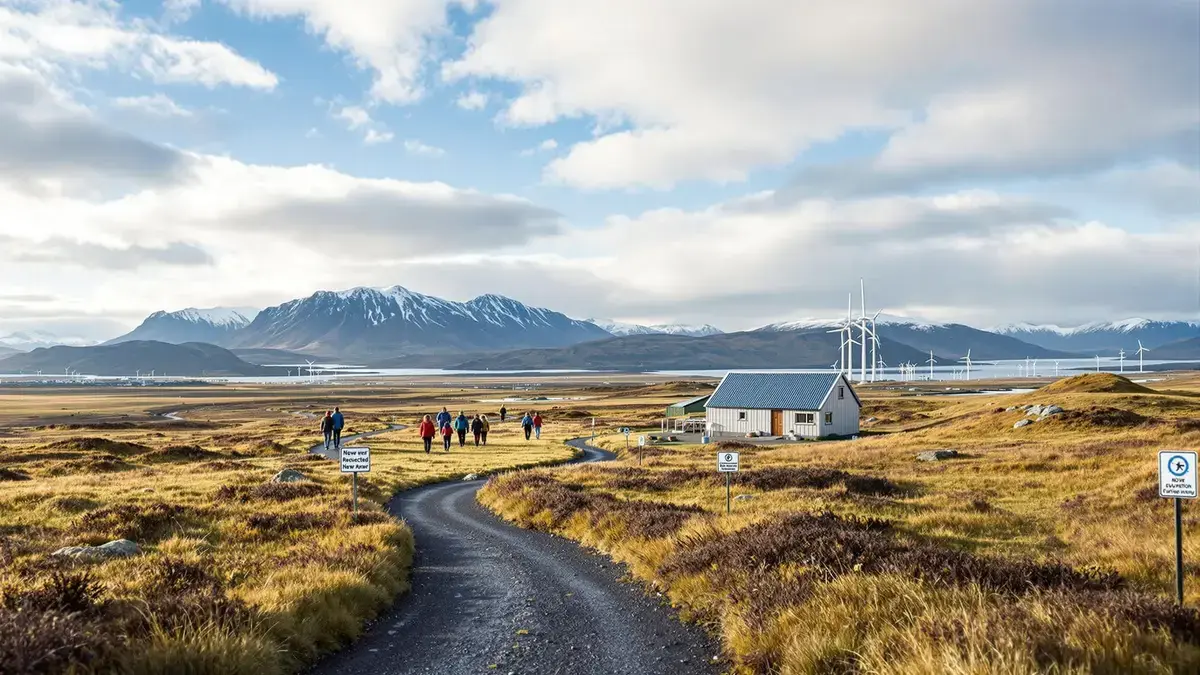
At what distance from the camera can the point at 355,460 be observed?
20.2 meters

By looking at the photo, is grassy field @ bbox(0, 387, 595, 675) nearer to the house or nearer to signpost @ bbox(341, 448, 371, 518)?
signpost @ bbox(341, 448, 371, 518)

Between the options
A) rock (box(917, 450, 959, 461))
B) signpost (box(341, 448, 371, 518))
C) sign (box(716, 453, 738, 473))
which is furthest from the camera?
rock (box(917, 450, 959, 461))

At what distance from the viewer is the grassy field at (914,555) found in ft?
24.4

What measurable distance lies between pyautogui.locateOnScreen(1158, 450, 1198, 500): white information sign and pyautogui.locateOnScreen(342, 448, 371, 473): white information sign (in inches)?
657

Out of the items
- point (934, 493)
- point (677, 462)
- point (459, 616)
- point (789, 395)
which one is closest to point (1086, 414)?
point (789, 395)

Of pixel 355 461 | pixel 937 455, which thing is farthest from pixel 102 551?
pixel 937 455

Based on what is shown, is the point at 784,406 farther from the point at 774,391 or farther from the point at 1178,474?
the point at 1178,474

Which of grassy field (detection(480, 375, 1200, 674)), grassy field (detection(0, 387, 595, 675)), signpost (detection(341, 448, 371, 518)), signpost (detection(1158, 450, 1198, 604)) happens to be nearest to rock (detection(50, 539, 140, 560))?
grassy field (detection(0, 387, 595, 675))

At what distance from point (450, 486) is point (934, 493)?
1897 cm

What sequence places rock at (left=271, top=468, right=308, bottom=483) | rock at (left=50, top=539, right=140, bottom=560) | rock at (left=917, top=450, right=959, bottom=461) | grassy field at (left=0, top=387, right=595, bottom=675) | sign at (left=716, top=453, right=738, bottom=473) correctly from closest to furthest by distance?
Answer: grassy field at (left=0, top=387, right=595, bottom=675) < rock at (left=50, top=539, right=140, bottom=560) < sign at (left=716, top=453, right=738, bottom=473) < rock at (left=271, top=468, right=308, bottom=483) < rock at (left=917, top=450, right=959, bottom=461)

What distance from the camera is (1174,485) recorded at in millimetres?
10797

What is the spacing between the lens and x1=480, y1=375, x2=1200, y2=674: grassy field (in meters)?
7.43

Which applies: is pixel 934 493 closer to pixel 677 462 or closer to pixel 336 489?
pixel 677 462

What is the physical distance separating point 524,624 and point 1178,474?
951 centimetres
